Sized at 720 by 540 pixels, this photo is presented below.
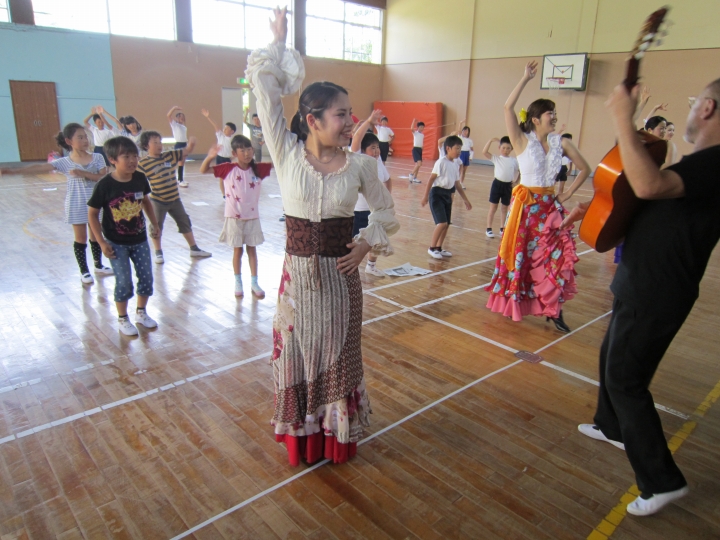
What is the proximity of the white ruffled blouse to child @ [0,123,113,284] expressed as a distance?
348 centimetres

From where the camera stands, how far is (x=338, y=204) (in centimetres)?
230

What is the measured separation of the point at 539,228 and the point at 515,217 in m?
0.22

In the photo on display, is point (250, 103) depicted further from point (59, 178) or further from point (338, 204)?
point (338, 204)

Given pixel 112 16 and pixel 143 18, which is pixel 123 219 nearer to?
pixel 112 16

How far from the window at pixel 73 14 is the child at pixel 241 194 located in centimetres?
1404

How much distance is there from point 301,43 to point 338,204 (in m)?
20.2

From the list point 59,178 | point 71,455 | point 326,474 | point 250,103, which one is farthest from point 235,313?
point 250,103

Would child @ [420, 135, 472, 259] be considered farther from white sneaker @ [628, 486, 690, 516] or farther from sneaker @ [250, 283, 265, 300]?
white sneaker @ [628, 486, 690, 516]

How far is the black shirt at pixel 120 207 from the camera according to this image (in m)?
3.93

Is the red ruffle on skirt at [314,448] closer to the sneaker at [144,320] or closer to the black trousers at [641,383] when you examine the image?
the black trousers at [641,383]

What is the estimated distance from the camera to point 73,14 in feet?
50.2

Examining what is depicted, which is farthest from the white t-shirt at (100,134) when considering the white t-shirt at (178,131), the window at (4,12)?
the window at (4,12)

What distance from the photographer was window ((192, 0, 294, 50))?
17.8m

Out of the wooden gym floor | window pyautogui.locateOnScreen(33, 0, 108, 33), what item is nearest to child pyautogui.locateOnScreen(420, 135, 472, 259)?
the wooden gym floor
